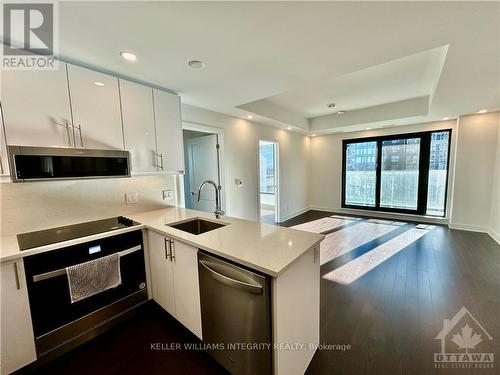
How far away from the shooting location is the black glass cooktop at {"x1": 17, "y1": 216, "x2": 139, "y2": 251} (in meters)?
1.56

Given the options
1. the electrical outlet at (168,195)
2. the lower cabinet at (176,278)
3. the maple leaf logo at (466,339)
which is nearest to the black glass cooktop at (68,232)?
the lower cabinet at (176,278)

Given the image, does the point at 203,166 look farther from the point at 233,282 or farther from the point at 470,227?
the point at 470,227

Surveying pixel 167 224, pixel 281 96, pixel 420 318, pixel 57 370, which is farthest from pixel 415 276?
pixel 57 370

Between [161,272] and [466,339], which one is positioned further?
[161,272]

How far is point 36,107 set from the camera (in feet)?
5.16

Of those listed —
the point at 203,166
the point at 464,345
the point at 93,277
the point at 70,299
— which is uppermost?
the point at 203,166

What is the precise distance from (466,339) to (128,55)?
12.2 feet

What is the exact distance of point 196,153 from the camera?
3969mm

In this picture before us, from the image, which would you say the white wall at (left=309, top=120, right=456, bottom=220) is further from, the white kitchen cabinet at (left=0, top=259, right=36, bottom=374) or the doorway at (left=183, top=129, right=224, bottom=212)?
the white kitchen cabinet at (left=0, top=259, right=36, bottom=374)

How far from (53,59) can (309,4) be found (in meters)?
2.02

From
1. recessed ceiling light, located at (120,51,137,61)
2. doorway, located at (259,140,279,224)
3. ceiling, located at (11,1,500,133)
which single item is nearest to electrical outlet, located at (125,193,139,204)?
ceiling, located at (11,1,500,133)

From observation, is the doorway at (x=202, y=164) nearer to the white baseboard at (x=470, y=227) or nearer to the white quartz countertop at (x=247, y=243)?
the white quartz countertop at (x=247, y=243)

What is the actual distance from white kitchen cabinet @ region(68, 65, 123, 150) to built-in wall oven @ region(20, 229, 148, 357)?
2.97 feet

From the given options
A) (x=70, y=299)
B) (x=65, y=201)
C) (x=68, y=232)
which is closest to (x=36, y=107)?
(x=65, y=201)
